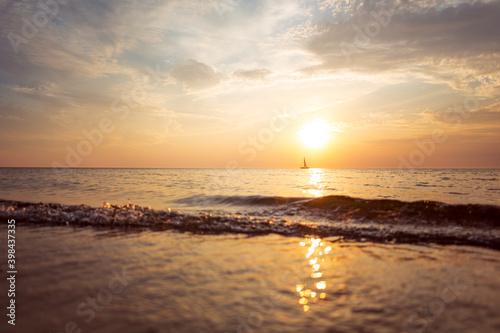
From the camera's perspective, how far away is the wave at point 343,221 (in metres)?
9.89

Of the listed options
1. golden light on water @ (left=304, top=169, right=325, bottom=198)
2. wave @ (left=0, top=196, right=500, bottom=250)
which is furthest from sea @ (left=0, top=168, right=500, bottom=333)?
golden light on water @ (left=304, top=169, right=325, bottom=198)

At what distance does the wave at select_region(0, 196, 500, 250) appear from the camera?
389 inches

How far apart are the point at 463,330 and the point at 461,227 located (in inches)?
370

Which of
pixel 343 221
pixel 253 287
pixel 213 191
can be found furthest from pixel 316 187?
pixel 253 287

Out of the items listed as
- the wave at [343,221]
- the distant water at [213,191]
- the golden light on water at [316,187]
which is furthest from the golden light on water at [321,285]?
the golden light on water at [316,187]

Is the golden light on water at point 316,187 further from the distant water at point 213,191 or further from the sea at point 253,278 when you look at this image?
the sea at point 253,278

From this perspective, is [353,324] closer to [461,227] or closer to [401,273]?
[401,273]

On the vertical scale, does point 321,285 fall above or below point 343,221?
above

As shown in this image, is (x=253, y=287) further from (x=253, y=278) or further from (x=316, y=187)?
(x=316, y=187)

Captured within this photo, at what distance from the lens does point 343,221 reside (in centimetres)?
1313

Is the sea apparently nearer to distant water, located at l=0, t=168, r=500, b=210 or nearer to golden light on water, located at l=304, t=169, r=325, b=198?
distant water, located at l=0, t=168, r=500, b=210

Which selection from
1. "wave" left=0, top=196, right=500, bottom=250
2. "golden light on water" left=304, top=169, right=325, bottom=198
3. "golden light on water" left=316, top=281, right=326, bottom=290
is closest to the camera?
"golden light on water" left=316, top=281, right=326, bottom=290

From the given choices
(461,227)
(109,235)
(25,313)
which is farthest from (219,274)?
(461,227)

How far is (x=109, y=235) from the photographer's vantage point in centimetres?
929
